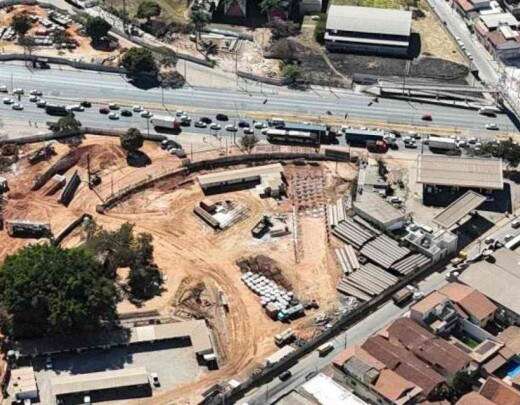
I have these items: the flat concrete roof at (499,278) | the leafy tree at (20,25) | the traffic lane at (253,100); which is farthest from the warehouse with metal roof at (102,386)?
the leafy tree at (20,25)

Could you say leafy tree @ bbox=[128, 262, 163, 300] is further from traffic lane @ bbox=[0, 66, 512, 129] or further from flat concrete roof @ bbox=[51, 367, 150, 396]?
traffic lane @ bbox=[0, 66, 512, 129]

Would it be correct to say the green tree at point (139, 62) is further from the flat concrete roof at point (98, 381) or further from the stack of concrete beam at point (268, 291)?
the flat concrete roof at point (98, 381)

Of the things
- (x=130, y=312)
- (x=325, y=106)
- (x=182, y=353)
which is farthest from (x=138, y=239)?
(x=325, y=106)

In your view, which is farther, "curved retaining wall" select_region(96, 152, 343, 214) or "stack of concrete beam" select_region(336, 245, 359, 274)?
"curved retaining wall" select_region(96, 152, 343, 214)

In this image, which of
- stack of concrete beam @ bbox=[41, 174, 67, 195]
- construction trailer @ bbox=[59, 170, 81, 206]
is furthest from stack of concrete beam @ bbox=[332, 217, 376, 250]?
stack of concrete beam @ bbox=[41, 174, 67, 195]

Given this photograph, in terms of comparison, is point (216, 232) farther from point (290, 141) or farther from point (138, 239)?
point (290, 141)
